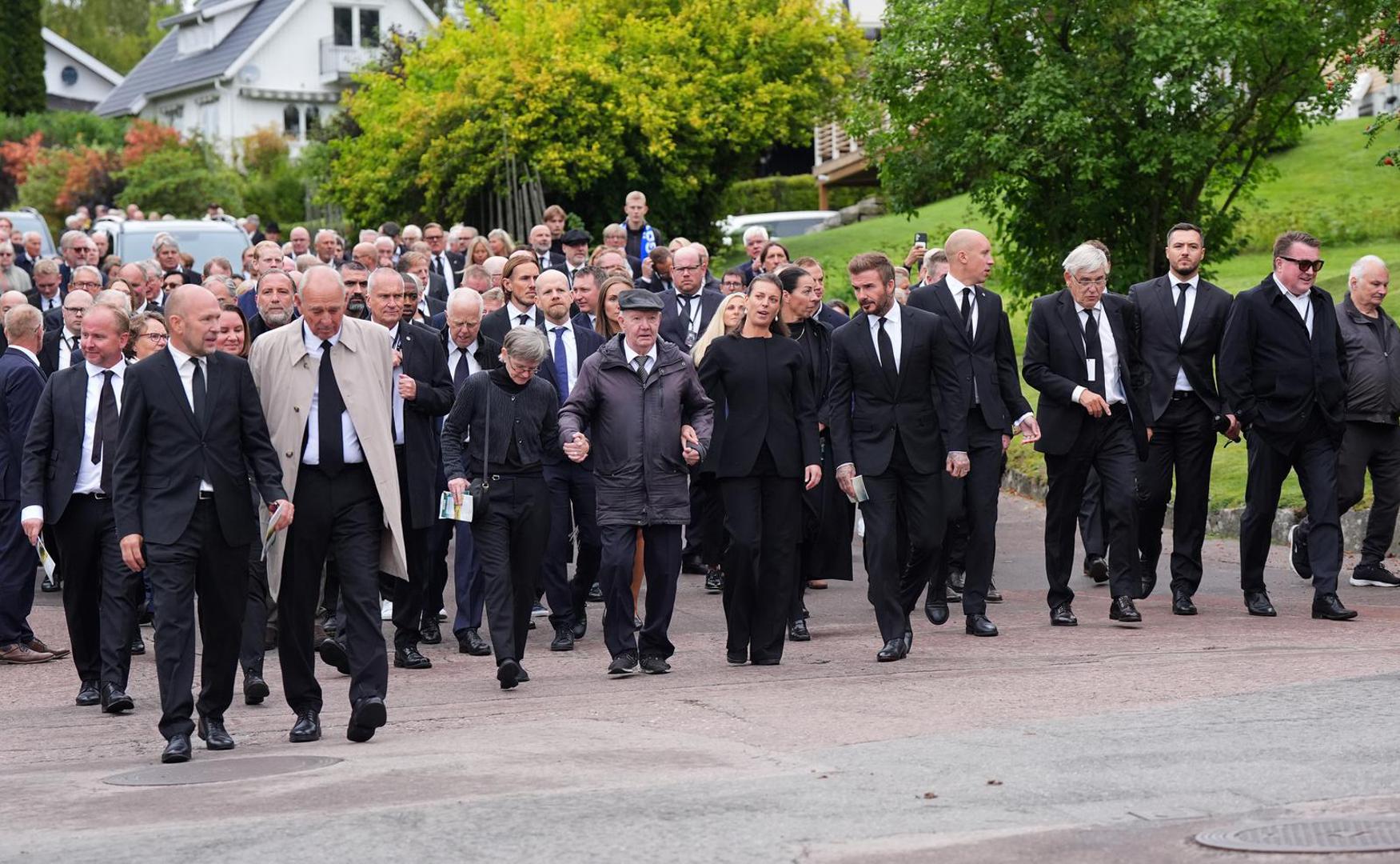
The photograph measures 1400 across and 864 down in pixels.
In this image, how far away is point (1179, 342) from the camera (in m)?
12.6

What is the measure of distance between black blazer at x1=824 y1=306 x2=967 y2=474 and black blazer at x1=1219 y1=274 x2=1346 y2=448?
6.91 ft

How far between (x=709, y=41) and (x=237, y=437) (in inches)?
1077

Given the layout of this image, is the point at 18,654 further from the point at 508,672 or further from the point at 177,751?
the point at 177,751

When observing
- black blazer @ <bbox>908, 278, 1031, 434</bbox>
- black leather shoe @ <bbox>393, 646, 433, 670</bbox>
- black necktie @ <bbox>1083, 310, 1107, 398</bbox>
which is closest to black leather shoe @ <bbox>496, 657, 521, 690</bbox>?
black leather shoe @ <bbox>393, 646, 433, 670</bbox>

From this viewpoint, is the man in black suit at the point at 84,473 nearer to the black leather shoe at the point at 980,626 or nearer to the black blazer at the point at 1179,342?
the black leather shoe at the point at 980,626

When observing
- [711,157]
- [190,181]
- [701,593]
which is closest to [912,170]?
[701,593]

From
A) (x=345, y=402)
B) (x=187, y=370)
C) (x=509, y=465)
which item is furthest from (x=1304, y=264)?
(x=187, y=370)

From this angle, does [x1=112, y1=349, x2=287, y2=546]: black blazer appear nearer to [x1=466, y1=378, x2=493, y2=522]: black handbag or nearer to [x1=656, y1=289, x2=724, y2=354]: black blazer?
[x1=466, y1=378, x2=493, y2=522]: black handbag

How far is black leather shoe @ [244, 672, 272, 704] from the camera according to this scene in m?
10.5

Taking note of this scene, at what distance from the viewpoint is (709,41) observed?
1391 inches

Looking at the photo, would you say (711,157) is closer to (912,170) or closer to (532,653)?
(912,170)

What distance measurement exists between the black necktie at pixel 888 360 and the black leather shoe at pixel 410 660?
3.13 m

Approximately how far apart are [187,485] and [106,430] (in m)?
2.38

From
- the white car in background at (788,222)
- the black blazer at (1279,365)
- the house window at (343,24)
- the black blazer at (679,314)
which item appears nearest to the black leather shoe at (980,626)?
the black blazer at (1279,365)
